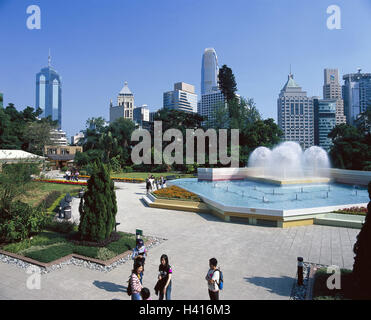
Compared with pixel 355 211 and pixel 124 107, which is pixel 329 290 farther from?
pixel 124 107

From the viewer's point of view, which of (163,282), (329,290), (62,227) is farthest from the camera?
(62,227)

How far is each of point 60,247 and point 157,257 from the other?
11.1 ft

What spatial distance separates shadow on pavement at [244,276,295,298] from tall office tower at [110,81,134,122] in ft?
494

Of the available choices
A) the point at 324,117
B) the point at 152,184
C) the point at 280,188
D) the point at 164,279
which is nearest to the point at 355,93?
the point at 324,117

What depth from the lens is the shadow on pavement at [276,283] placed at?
6.59 m

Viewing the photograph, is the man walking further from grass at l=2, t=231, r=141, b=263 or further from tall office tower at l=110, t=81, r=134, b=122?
tall office tower at l=110, t=81, r=134, b=122

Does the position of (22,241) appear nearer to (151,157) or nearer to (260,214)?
(260,214)

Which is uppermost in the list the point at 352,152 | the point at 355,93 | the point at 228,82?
the point at 355,93

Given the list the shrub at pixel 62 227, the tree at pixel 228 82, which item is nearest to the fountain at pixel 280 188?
the shrub at pixel 62 227

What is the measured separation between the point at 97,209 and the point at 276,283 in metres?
6.28

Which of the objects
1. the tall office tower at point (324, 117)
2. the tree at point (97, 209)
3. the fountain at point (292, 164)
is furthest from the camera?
the tall office tower at point (324, 117)

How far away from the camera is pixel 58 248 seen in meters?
9.03

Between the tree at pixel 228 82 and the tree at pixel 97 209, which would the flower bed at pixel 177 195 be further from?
the tree at pixel 228 82

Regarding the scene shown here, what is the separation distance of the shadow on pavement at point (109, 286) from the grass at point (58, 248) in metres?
1.42
